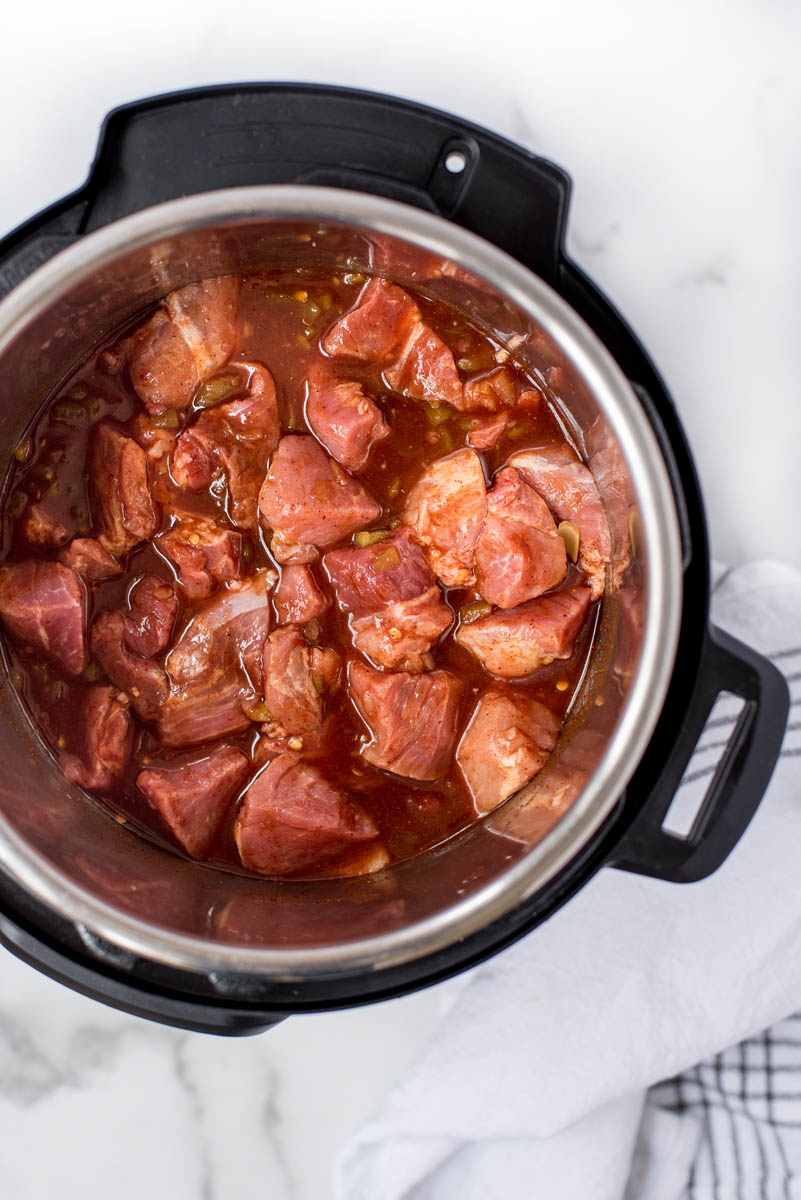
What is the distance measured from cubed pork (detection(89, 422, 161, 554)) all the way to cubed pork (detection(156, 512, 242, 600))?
7cm

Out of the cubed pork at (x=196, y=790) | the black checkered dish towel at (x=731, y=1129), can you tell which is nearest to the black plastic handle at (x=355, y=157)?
the cubed pork at (x=196, y=790)

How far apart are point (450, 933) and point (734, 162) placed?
6.63 feet

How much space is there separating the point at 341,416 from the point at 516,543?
1.60 feet

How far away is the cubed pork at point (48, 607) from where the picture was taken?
7.50ft

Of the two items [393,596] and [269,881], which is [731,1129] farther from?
[393,596]

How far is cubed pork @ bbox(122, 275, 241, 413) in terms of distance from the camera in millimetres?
2273

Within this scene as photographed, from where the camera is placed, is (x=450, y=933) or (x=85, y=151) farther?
(x=85, y=151)

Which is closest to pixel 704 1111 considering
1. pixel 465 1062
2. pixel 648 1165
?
pixel 648 1165

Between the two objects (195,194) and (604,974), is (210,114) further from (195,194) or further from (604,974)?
(604,974)

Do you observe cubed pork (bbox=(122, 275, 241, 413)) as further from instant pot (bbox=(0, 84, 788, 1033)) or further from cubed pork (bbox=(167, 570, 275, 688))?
cubed pork (bbox=(167, 570, 275, 688))

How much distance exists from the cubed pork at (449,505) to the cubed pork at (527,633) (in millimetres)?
183

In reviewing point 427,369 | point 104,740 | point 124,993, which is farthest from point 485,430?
point 124,993

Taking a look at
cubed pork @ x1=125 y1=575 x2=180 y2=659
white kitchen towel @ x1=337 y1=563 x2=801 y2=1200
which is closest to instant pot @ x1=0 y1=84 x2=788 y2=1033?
cubed pork @ x1=125 y1=575 x2=180 y2=659

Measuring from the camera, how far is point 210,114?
2.12 metres
